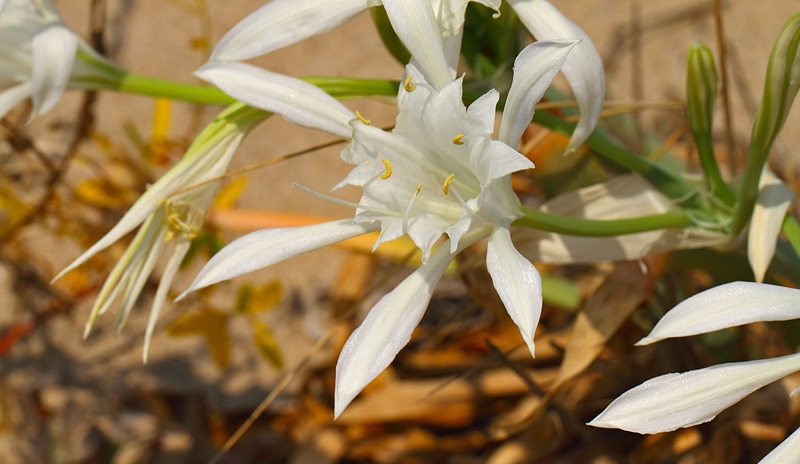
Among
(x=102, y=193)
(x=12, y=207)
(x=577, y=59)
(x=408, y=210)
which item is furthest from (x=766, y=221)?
(x=12, y=207)

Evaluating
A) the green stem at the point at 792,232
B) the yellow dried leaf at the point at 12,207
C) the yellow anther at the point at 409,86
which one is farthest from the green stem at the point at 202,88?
the yellow dried leaf at the point at 12,207

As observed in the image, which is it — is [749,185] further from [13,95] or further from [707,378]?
[13,95]

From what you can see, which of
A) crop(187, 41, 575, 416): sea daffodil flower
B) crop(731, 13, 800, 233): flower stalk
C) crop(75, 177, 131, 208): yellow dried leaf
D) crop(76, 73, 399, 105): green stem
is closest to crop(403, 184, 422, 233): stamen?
→ crop(187, 41, 575, 416): sea daffodil flower

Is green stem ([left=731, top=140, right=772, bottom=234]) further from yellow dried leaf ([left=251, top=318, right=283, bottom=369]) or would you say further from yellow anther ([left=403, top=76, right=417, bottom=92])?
yellow dried leaf ([left=251, top=318, right=283, bottom=369])

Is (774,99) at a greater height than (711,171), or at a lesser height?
greater

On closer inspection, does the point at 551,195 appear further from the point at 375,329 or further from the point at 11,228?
the point at 11,228
